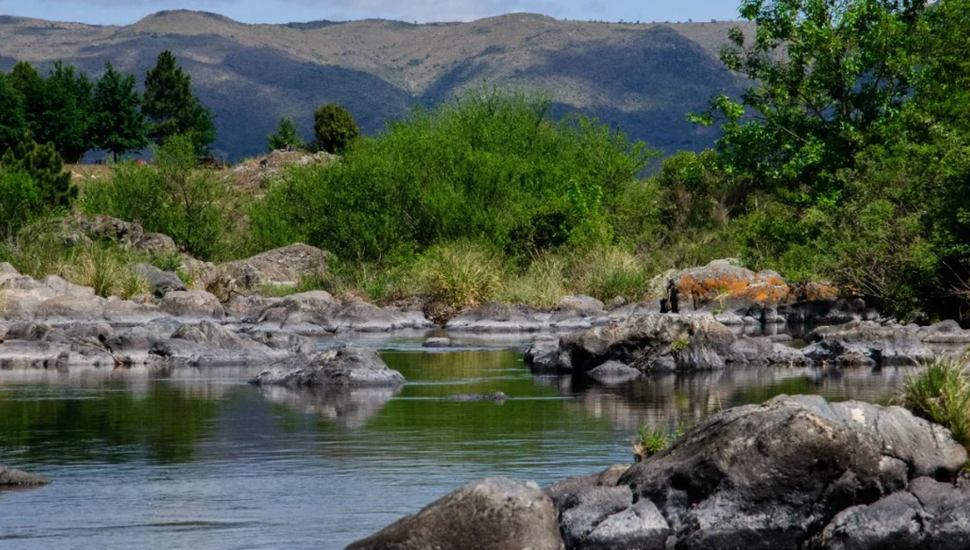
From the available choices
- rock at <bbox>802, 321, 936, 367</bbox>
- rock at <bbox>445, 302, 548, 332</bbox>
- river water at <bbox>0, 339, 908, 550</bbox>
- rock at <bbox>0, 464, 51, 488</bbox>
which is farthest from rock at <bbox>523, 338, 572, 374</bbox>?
rock at <bbox>0, 464, 51, 488</bbox>

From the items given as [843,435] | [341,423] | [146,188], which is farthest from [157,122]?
[843,435]

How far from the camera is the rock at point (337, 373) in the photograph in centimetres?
2505

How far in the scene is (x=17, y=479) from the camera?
1539 cm

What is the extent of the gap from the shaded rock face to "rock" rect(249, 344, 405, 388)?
3657mm

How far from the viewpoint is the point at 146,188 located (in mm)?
61656

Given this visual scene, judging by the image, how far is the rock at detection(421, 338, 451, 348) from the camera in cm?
3459

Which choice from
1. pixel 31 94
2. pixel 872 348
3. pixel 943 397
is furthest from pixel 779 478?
pixel 31 94

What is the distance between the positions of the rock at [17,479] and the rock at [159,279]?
31062 mm

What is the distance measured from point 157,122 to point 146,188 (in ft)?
228

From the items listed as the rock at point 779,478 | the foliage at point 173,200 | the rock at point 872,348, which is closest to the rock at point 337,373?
the rock at point 872,348

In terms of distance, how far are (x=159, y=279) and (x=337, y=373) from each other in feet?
76.7

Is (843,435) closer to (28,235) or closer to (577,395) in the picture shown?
(577,395)

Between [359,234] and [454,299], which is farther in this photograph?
[359,234]

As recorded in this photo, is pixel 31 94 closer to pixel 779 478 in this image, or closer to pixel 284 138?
pixel 284 138
